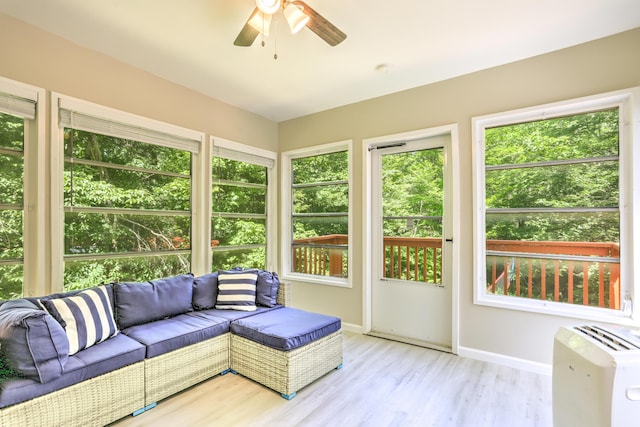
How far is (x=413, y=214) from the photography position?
140 inches

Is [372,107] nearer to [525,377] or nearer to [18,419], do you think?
[525,377]

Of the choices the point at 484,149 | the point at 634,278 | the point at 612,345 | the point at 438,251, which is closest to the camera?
the point at 612,345

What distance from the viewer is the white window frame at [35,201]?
7.82 feet

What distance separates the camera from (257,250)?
14.2 ft

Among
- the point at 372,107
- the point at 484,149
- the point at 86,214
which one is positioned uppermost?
the point at 372,107

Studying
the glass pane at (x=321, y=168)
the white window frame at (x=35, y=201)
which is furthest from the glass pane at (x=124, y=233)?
the glass pane at (x=321, y=168)

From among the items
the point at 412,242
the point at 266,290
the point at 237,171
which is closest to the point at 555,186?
the point at 412,242

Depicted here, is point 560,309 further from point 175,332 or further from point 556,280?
point 175,332

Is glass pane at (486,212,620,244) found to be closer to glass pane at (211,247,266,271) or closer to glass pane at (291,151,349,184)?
glass pane at (291,151,349,184)

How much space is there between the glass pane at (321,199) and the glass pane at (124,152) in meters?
1.53

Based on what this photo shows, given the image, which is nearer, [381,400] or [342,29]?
[381,400]

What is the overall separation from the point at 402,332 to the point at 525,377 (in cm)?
121

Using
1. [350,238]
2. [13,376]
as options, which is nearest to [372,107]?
[350,238]

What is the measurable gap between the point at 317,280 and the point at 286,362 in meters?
1.85
